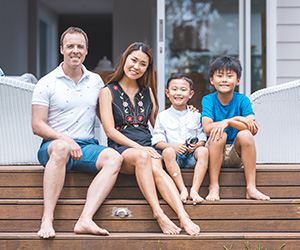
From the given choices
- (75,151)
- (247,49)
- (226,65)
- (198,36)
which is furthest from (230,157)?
(198,36)

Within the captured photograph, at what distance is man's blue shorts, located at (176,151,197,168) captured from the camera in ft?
8.36

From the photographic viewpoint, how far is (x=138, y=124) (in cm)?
262

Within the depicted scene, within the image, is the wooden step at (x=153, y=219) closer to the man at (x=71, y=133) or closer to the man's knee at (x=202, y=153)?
the man at (x=71, y=133)

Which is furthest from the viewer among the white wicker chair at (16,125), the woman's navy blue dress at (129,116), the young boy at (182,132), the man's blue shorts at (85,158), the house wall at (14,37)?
the house wall at (14,37)

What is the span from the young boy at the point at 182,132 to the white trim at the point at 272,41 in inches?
67.1

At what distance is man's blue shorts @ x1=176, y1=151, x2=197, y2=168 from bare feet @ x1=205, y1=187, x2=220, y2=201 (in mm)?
197

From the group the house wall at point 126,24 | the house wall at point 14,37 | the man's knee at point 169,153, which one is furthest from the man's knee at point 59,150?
the house wall at point 126,24

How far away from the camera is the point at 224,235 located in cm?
215

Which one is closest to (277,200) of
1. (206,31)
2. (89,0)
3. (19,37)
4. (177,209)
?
(177,209)

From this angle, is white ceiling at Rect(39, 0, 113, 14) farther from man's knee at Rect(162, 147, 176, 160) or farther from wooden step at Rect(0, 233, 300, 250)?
wooden step at Rect(0, 233, 300, 250)

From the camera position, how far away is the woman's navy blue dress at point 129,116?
258cm

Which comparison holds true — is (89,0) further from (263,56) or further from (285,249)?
(285,249)

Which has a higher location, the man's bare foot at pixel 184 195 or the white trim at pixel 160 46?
the white trim at pixel 160 46

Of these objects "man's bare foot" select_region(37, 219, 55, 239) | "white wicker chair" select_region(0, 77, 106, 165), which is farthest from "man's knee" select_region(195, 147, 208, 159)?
"white wicker chair" select_region(0, 77, 106, 165)
